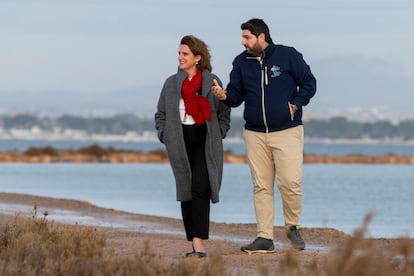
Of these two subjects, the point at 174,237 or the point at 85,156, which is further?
the point at 85,156

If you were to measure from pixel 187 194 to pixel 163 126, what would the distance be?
70 centimetres

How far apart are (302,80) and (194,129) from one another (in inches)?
46.7

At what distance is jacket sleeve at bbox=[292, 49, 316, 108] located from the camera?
11883 millimetres

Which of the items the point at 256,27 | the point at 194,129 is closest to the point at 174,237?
the point at 194,129

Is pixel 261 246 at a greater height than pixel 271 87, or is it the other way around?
pixel 271 87

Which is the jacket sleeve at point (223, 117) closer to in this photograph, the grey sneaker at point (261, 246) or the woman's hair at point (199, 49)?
the woman's hair at point (199, 49)

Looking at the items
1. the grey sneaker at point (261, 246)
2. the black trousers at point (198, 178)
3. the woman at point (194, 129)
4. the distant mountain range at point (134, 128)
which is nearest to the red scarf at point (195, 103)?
the woman at point (194, 129)

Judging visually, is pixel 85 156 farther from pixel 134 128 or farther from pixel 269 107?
pixel 134 128

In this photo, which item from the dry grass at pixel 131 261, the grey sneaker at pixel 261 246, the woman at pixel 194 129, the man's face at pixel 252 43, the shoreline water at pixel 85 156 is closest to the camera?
the dry grass at pixel 131 261

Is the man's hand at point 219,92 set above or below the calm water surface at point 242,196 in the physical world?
above

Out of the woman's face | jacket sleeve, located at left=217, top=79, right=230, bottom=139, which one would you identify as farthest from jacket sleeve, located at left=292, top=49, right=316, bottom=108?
the woman's face

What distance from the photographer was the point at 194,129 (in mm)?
11703

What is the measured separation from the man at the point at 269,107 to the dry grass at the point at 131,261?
114cm

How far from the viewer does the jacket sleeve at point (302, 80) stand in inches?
468
